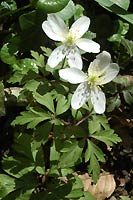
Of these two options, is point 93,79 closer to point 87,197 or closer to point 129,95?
point 129,95

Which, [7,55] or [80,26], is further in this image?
[7,55]

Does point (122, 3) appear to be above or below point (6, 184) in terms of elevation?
above

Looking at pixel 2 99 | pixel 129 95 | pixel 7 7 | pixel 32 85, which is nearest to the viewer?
pixel 32 85

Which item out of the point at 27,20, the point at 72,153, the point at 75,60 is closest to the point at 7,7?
the point at 27,20

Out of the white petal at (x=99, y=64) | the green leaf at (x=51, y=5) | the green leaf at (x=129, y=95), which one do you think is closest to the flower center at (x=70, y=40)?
the white petal at (x=99, y=64)

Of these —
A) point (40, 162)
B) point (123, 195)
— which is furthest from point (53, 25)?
point (123, 195)

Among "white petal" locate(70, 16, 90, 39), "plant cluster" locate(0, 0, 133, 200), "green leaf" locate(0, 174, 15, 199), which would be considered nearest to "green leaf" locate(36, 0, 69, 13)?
"plant cluster" locate(0, 0, 133, 200)

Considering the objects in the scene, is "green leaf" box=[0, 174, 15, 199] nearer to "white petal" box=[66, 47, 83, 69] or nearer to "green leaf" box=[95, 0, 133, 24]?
"white petal" box=[66, 47, 83, 69]
